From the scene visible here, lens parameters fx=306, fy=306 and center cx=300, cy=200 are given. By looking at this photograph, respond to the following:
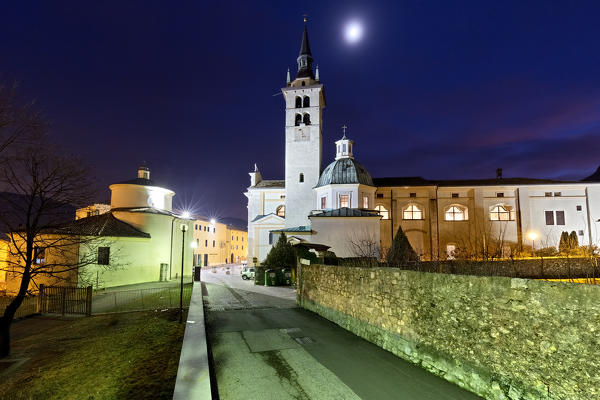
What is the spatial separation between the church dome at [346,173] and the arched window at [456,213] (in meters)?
10.2

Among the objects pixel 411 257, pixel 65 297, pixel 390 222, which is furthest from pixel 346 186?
pixel 65 297

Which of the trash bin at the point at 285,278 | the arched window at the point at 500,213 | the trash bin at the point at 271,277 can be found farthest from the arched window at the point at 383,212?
the trash bin at the point at 271,277

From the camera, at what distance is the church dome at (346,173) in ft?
111

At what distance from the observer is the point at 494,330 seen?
223 inches

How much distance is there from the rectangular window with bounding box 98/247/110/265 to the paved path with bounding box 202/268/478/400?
18310mm

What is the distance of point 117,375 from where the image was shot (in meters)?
7.07

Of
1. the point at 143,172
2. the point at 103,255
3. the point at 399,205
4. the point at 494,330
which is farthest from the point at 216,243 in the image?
the point at 494,330

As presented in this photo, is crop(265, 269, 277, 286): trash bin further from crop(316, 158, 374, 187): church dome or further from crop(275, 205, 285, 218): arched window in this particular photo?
crop(275, 205, 285, 218): arched window

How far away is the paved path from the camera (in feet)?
20.8

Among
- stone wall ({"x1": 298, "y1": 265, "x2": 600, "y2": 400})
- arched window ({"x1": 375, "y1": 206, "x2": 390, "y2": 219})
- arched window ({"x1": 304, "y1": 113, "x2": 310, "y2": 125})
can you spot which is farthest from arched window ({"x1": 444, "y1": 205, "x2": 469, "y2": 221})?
stone wall ({"x1": 298, "y1": 265, "x2": 600, "y2": 400})

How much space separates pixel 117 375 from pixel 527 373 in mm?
8317

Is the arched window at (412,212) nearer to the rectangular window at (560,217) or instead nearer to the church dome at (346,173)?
the church dome at (346,173)

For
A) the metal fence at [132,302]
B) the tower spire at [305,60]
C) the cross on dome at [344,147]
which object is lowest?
the metal fence at [132,302]

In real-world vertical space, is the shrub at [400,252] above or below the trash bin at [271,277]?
above
